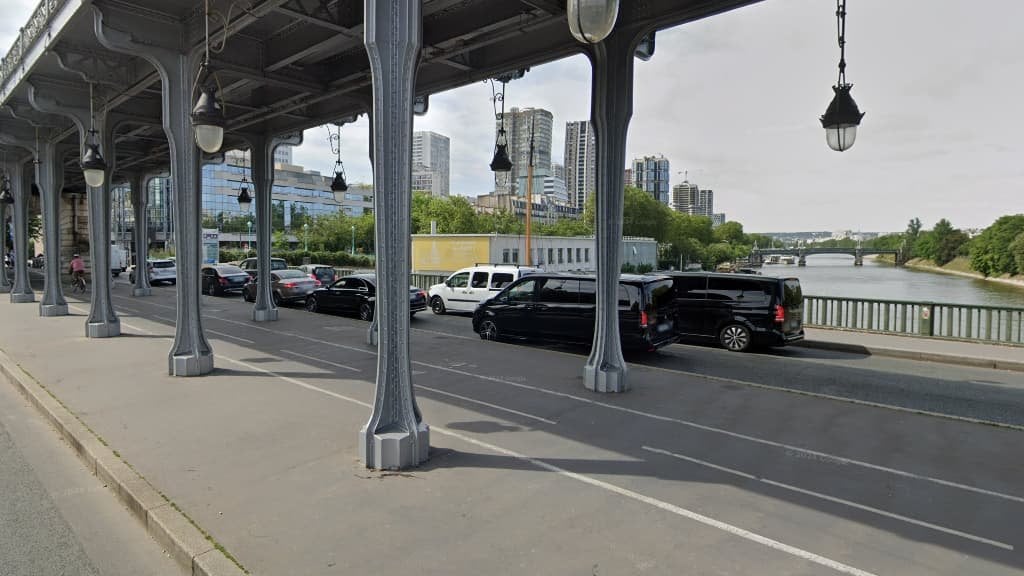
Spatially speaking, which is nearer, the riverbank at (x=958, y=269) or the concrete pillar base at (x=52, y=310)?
the concrete pillar base at (x=52, y=310)

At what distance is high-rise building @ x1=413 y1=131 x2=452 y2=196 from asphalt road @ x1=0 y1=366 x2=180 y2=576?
564 feet

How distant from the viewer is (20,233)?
2286 centimetres

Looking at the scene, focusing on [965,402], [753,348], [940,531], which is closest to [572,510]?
[940,531]

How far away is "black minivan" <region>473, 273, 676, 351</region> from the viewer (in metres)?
11.9

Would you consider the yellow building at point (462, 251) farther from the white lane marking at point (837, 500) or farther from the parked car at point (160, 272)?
the white lane marking at point (837, 500)

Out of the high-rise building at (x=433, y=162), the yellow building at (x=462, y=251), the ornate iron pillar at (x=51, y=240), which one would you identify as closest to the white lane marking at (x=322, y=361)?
the ornate iron pillar at (x=51, y=240)

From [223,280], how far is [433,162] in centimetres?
16664

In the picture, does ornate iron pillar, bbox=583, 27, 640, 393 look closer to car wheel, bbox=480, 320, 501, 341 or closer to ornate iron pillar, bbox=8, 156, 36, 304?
car wheel, bbox=480, 320, 501, 341

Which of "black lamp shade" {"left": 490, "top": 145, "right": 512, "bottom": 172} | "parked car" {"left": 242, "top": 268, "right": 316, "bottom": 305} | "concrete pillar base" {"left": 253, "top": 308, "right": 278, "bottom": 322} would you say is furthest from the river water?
"parked car" {"left": 242, "top": 268, "right": 316, "bottom": 305}

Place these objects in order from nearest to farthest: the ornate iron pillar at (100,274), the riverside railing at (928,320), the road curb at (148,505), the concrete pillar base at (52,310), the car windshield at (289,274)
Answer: the road curb at (148,505)
the riverside railing at (928,320)
the ornate iron pillar at (100,274)
the concrete pillar base at (52,310)
the car windshield at (289,274)

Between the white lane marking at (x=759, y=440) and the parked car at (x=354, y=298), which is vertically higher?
the parked car at (x=354, y=298)

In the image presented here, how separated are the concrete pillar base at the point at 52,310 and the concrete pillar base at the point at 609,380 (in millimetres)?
18550

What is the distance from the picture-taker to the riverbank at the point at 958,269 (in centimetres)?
5641

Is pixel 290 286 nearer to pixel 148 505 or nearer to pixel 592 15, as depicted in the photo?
pixel 148 505
